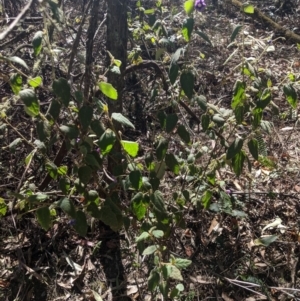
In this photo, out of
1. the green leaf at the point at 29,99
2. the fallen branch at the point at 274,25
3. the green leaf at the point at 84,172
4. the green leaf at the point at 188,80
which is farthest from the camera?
the fallen branch at the point at 274,25

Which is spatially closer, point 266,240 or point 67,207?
point 67,207

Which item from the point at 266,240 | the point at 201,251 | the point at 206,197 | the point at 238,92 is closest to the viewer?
the point at 238,92

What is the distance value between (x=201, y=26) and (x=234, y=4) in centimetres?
80

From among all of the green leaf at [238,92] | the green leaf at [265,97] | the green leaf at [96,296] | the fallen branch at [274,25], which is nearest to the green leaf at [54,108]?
the green leaf at [238,92]

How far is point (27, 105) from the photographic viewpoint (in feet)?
4.91

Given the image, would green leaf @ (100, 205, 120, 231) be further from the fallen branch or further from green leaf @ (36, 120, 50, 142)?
the fallen branch

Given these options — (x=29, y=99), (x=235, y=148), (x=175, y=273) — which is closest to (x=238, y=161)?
(x=235, y=148)

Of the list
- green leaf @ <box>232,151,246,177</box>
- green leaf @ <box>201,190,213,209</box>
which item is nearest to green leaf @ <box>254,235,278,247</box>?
green leaf @ <box>201,190,213,209</box>

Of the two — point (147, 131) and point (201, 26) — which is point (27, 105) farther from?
point (201, 26)

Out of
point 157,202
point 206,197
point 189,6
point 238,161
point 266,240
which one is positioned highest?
point 189,6

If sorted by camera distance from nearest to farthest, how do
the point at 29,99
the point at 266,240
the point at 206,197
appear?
the point at 29,99
the point at 206,197
the point at 266,240

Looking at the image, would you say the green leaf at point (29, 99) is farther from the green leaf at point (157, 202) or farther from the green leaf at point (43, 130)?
the green leaf at point (157, 202)

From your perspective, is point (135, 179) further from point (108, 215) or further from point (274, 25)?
point (274, 25)

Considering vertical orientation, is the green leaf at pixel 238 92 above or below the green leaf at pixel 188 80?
below
